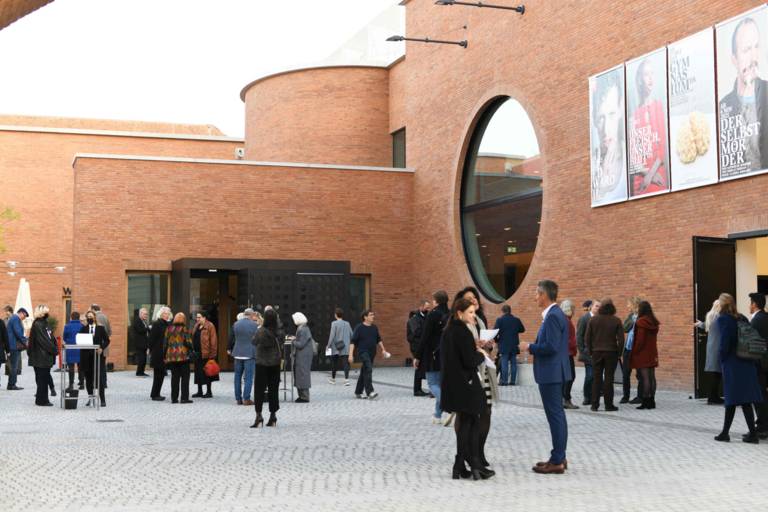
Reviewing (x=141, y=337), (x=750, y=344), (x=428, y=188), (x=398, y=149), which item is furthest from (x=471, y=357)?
(x=398, y=149)

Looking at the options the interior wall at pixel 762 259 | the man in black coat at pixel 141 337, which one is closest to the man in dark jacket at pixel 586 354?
the interior wall at pixel 762 259

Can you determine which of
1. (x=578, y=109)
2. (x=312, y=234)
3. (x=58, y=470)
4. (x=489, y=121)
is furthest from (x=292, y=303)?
(x=58, y=470)

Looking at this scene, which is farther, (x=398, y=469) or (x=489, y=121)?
(x=489, y=121)

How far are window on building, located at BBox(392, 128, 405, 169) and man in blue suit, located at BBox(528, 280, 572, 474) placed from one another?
2374 centimetres

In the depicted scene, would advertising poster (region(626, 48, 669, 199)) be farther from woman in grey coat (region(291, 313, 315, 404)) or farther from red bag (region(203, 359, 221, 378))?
red bag (region(203, 359, 221, 378))

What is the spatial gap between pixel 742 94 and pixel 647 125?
8.77ft

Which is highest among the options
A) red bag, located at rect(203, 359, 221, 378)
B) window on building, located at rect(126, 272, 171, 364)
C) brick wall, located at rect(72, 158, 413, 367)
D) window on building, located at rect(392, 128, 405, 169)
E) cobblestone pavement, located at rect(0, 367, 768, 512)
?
window on building, located at rect(392, 128, 405, 169)

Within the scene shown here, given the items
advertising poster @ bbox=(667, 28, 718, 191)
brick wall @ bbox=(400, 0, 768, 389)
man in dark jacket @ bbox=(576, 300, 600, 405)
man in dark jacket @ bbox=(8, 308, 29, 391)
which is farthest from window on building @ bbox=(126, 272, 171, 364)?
advertising poster @ bbox=(667, 28, 718, 191)

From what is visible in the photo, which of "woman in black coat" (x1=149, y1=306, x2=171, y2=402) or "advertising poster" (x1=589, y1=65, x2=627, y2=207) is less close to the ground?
"advertising poster" (x1=589, y1=65, x2=627, y2=207)

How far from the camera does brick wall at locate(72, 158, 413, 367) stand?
27.7 m

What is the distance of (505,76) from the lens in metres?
24.7

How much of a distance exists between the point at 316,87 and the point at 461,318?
85.4 ft

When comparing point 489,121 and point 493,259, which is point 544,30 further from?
point 493,259

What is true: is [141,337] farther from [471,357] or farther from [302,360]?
[471,357]
